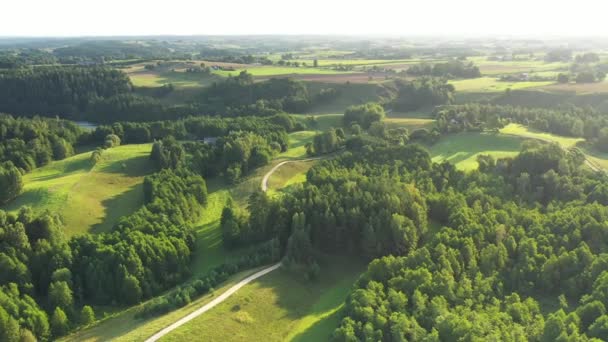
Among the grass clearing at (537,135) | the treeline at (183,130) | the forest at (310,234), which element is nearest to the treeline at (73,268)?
the forest at (310,234)

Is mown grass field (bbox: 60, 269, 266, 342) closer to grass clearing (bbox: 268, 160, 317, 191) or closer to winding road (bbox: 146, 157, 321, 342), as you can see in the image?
winding road (bbox: 146, 157, 321, 342)

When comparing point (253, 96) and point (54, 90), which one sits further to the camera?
point (54, 90)

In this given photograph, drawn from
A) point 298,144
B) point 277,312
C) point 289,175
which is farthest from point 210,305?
point 298,144

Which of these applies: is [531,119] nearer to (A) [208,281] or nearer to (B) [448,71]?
(B) [448,71]

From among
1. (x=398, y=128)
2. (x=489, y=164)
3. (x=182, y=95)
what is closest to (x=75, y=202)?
(x=489, y=164)

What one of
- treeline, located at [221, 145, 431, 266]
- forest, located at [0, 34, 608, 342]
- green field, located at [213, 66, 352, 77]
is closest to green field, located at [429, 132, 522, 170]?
forest, located at [0, 34, 608, 342]
